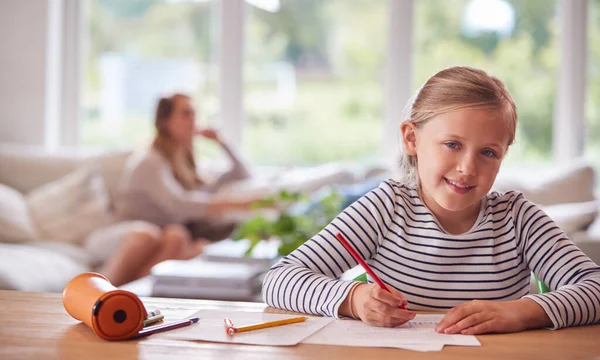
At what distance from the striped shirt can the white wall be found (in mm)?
3668

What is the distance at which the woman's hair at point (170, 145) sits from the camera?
3.94 m

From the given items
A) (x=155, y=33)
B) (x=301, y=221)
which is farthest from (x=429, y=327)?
(x=155, y=33)

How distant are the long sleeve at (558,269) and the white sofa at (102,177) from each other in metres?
1.42

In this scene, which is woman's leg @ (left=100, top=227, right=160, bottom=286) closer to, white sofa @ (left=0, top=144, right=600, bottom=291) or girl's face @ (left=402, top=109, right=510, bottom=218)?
white sofa @ (left=0, top=144, right=600, bottom=291)

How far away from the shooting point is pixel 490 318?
42.3 inches

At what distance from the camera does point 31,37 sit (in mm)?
4617

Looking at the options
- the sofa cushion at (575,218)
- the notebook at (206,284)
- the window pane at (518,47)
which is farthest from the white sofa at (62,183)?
the sofa cushion at (575,218)

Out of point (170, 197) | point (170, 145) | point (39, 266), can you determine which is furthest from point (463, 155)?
point (170, 145)

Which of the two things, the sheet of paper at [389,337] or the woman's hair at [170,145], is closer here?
the sheet of paper at [389,337]

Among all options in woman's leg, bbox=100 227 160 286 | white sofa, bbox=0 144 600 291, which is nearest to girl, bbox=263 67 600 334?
white sofa, bbox=0 144 600 291

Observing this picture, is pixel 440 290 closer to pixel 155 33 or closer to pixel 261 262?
pixel 261 262

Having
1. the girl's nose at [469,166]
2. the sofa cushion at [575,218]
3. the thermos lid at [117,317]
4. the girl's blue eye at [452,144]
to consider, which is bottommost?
the sofa cushion at [575,218]

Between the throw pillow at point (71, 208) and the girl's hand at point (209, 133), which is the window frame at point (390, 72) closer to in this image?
the girl's hand at point (209, 133)

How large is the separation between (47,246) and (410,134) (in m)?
2.68
